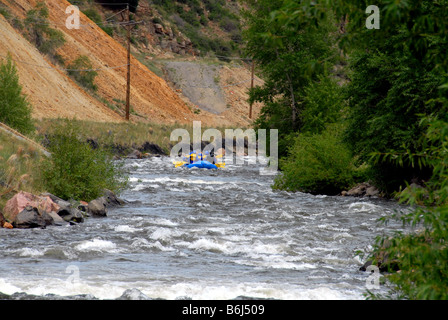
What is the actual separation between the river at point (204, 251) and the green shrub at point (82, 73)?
38361 mm

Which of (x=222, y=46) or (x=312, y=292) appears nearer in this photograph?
(x=312, y=292)

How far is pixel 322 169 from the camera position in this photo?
22438 mm

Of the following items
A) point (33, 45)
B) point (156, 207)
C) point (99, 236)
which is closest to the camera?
point (99, 236)

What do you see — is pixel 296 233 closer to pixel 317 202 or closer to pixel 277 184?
pixel 317 202

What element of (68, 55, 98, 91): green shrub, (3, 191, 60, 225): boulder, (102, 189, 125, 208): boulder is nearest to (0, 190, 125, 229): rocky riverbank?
(3, 191, 60, 225): boulder

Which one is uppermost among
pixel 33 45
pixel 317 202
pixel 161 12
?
pixel 161 12

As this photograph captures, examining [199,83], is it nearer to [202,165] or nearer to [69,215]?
[202,165]

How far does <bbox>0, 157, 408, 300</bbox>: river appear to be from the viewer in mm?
8539

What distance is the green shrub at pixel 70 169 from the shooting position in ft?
52.0

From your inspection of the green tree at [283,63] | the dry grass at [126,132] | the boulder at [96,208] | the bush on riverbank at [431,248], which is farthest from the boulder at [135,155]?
the bush on riverbank at [431,248]

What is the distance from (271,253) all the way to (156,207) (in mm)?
7113

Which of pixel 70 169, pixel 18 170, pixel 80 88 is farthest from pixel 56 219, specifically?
pixel 80 88

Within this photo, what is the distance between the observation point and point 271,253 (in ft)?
37.3

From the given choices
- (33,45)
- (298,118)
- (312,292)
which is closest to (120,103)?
(33,45)
